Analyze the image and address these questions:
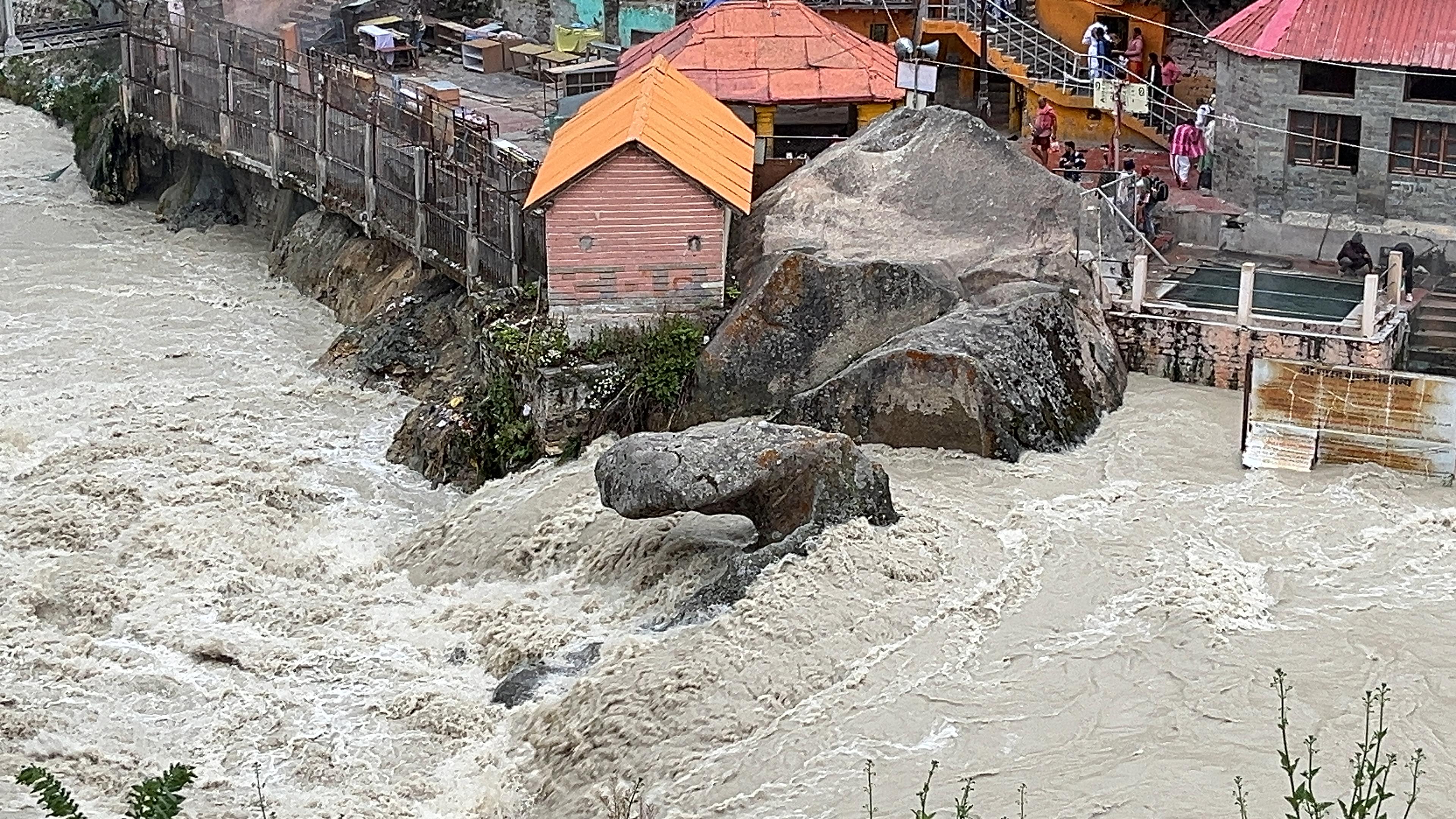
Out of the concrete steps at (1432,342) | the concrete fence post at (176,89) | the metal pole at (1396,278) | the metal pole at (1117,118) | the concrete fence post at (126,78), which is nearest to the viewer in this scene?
the metal pole at (1396,278)

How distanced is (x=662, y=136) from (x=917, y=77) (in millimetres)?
6986

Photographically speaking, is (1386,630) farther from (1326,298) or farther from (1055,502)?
(1326,298)

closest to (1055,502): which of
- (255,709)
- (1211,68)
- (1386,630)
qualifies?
(1386,630)

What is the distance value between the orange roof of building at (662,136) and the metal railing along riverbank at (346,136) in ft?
4.19

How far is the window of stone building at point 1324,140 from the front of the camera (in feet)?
110

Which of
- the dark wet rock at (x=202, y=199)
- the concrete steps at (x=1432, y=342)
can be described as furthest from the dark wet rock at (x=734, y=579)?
the dark wet rock at (x=202, y=199)

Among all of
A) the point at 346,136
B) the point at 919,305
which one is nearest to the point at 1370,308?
the point at 919,305

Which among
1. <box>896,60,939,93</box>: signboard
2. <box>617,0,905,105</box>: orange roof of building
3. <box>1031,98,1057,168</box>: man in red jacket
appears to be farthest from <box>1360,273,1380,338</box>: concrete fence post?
<box>617,0,905,105</box>: orange roof of building

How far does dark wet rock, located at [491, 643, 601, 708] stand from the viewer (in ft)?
72.3

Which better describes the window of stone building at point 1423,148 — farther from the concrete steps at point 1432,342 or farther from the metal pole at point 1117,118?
the metal pole at point 1117,118

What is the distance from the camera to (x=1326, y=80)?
33625 millimetres

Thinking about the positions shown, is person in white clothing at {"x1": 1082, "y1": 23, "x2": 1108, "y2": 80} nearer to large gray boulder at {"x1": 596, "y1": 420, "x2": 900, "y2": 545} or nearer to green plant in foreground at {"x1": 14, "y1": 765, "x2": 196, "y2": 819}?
large gray boulder at {"x1": 596, "y1": 420, "x2": 900, "y2": 545}

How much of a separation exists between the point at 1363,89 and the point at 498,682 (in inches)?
741

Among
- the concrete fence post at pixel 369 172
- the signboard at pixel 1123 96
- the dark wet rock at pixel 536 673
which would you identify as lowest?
the dark wet rock at pixel 536 673
